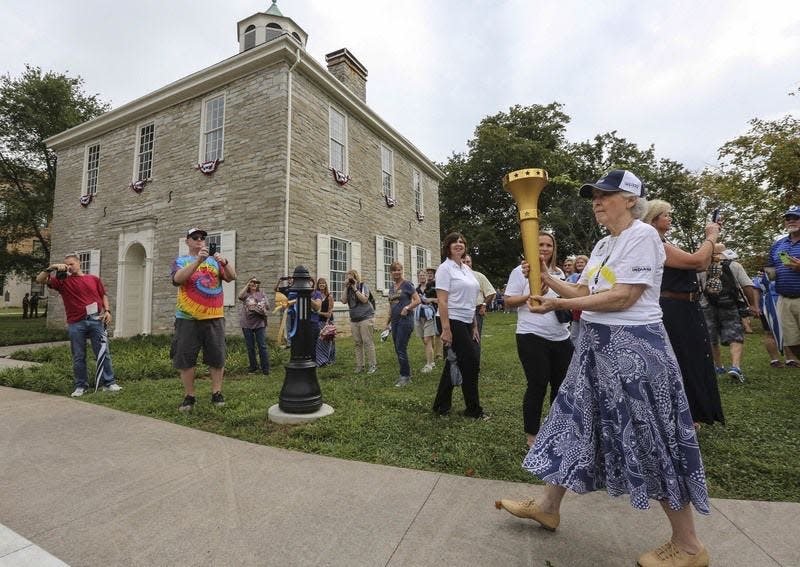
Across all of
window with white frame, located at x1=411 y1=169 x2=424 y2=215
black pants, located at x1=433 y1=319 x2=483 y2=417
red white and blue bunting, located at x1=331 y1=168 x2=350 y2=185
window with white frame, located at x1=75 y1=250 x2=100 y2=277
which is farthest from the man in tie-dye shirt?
window with white frame, located at x1=411 y1=169 x2=424 y2=215

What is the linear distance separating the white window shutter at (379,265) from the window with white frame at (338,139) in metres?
2.74

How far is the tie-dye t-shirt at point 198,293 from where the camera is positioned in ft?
14.6

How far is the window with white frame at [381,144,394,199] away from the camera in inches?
609

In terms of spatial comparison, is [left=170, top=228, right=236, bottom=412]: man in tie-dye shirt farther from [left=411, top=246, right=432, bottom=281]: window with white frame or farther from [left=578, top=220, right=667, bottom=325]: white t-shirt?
[left=411, top=246, right=432, bottom=281]: window with white frame

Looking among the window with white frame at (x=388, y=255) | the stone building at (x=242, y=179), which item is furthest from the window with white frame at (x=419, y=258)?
the window with white frame at (x=388, y=255)

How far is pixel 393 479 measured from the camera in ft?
8.98

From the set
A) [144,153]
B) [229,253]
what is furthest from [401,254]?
[144,153]

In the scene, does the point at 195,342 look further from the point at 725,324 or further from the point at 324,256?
the point at 324,256

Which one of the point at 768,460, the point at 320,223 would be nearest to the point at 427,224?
the point at 320,223

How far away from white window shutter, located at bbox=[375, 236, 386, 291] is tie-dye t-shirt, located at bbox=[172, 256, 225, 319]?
9621 millimetres

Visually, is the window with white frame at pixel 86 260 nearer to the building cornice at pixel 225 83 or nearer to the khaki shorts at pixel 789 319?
the building cornice at pixel 225 83

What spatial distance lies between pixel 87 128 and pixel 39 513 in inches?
667

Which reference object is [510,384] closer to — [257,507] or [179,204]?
[257,507]

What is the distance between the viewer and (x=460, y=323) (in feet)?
13.1
